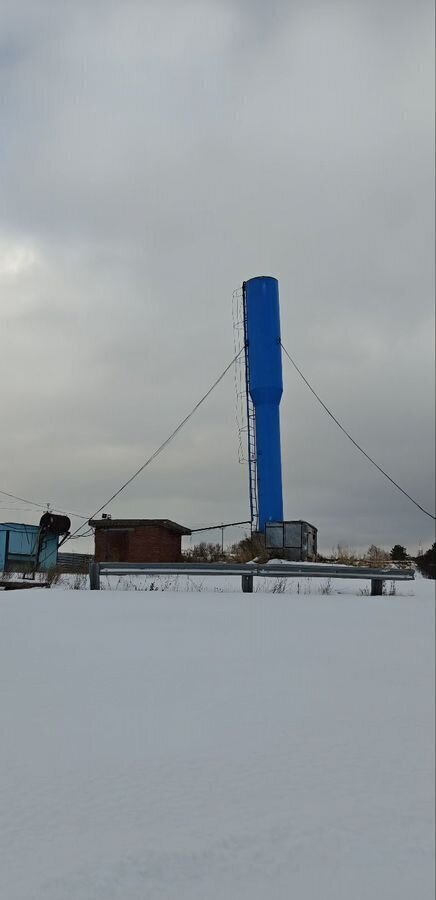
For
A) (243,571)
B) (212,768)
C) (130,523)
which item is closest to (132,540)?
(130,523)

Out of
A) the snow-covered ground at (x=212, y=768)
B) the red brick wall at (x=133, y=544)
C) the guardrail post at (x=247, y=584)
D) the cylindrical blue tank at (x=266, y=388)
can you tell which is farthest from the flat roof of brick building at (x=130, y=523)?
the snow-covered ground at (x=212, y=768)

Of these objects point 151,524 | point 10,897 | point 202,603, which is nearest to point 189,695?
point 10,897

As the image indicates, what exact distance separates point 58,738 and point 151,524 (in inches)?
820

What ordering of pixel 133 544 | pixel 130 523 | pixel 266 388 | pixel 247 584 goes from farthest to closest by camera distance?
pixel 266 388 < pixel 130 523 < pixel 133 544 < pixel 247 584

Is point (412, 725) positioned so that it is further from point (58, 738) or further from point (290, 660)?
point (58, 738)

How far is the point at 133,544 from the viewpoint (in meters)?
25.5

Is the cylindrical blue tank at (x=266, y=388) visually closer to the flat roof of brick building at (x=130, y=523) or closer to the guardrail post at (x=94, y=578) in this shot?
the flat roof of brick building at (x=130, y=523)

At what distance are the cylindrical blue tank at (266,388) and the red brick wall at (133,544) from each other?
13.3 feet

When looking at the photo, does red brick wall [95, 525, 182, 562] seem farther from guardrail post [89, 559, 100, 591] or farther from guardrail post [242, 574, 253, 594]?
guardrail post [242, 574, 253, 594]

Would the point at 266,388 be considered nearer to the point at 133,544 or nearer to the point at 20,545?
the point at 133,544

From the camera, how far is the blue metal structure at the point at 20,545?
27.2m

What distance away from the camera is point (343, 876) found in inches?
142

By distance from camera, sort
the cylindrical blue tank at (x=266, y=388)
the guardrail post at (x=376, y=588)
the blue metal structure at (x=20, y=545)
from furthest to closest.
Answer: the blue metal structure at (x=20, y=545)
the cylindrical blue tank at (x=266, y=388)
the guardrail post at (x=376, y=588)

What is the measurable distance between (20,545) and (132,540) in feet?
21.3
